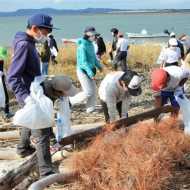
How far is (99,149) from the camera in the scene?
6.13 metres

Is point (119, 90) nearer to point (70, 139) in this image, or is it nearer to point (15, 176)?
point (70, 139)

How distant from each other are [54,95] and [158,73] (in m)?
1.52

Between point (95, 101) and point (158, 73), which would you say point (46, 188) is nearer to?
point (158, 73)

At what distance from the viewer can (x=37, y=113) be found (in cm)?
602

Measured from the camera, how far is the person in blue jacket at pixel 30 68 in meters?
6.09

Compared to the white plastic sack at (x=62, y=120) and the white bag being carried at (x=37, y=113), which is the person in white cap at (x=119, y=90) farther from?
the white bag being carried at (x=37, y=113)

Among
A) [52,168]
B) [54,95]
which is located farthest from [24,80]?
[52,168]

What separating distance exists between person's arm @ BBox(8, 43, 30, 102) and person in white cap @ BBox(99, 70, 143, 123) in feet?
5.07

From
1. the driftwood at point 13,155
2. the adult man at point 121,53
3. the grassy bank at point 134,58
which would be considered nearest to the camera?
the driftwood at point 13,155

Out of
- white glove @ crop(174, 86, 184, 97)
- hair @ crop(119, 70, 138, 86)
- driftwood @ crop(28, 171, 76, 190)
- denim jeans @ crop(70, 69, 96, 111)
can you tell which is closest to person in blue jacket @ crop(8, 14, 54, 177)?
driftwood @ crop(28, 171, 76, 190)

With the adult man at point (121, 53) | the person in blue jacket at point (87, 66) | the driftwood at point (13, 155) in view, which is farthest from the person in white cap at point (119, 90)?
the adult man at point (121, 53)

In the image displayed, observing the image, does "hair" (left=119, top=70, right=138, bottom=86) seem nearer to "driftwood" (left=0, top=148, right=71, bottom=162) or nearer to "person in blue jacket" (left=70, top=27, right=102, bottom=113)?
"driftwood" (left=0, top=148, right=71, bottom=162)

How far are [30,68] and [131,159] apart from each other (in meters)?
1.52

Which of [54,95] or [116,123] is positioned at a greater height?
[54,95]
